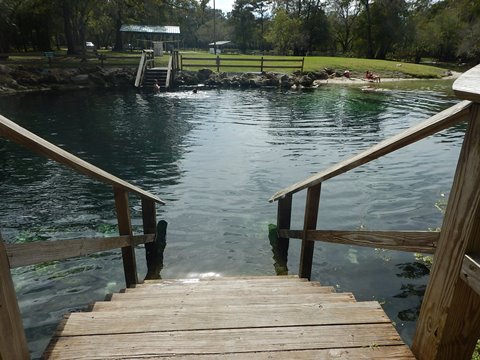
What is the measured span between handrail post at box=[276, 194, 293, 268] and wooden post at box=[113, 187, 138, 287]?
241 centimetres

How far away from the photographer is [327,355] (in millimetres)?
1865

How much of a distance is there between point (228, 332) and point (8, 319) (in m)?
1.13

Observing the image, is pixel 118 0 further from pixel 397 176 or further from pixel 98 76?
pixel 397 176

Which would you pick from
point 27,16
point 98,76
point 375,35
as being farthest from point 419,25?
point 27,16

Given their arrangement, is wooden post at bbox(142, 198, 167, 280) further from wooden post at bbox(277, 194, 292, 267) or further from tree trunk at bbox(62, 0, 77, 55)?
tree trunk at bbox(62, 0, 77, 55)

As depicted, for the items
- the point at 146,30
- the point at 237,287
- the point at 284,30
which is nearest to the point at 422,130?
the point at 237,287

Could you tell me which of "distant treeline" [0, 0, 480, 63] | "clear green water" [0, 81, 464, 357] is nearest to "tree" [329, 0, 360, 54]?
"distant treeline" [0, 0, 480, 63]

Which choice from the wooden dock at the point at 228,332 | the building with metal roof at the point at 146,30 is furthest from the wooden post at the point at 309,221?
the building with metal roof at the point at 146,30

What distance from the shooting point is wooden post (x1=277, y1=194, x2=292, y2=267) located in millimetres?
5584

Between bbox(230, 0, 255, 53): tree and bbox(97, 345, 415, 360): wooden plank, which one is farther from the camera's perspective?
bbox(230, 0, 255, 53): tree

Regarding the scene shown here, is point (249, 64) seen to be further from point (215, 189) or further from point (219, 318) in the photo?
point (219, 318)

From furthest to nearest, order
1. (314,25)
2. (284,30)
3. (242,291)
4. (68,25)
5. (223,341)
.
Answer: (314,25), (284,30), (68,25), (242,291), (223,341)

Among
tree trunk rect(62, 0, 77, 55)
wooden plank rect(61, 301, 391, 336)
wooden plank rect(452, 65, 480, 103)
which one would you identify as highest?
tree trunk rect(62, 0, 77, 55)

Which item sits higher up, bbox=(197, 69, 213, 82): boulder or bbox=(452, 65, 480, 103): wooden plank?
bbox=(452, 65, 480, 103): wooden plank
